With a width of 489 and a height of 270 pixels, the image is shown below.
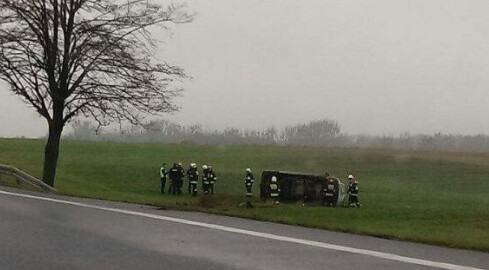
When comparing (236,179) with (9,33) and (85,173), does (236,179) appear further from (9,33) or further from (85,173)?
(9,33)

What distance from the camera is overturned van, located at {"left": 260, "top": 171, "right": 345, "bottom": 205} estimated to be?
104 feet

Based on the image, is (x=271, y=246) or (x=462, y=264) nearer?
(x=462, y=264)

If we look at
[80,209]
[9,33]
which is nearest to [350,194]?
[9,33]

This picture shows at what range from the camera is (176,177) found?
3428 centimetres

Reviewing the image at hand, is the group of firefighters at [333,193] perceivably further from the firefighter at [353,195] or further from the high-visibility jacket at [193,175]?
the high-visibility jacket at [193,175]

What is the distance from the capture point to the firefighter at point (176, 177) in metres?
34.0

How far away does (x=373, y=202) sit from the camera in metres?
33.4

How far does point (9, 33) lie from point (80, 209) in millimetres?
13567

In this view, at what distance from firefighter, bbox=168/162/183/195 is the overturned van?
4.35 metres

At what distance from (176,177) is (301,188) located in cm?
662

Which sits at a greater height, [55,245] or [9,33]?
[9,33]

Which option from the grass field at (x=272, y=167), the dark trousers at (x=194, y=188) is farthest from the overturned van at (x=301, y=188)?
the dark trousers at (x=194, y=188)

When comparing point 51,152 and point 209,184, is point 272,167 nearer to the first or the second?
point 209,184

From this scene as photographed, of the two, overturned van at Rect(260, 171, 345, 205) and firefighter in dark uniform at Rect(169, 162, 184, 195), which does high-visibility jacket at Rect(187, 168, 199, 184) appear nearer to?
firefighter in dark uniform at Rect(169, 162, 184, 195)
